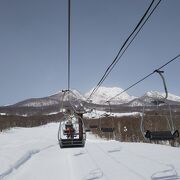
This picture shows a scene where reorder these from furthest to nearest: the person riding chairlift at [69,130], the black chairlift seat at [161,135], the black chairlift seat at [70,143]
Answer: the person riding chairlift at [69,130] < the black chairlift seat at [70,143] < the black chairlift seat at [161,135]

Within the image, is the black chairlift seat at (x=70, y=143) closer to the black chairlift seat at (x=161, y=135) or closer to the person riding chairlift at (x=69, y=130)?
the person riding chairlift at (x=69, y=130)

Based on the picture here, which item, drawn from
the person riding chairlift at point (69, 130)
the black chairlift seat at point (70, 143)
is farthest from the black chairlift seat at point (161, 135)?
the person riding chairlift at point (69, 130)

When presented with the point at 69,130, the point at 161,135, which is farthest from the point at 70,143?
the point at 161,135

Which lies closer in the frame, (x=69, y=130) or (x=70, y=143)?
(x=70, y=143)

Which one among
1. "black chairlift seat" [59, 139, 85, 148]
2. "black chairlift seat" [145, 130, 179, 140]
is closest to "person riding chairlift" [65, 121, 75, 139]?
"black chairlift seat" [59, 139, 85, 148]

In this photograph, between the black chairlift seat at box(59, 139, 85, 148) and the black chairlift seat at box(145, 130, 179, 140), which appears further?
the black chairlift seat at box(59, 139, 85, 148)

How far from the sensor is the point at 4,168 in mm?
19297

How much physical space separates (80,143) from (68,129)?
10.5 ft

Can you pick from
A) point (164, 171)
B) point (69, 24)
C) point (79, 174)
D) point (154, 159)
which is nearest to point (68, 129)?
point (79, 174)

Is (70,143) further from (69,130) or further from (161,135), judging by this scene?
(161,135)

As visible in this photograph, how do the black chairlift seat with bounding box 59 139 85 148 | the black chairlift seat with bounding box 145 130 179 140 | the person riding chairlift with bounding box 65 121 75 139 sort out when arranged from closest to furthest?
the black chairlift seat with bounding box 145 130 179 140 < the black chairlift seat with bounding box 59 139 85 148 < the person riding chairlift with bounding box 65 121 75 139

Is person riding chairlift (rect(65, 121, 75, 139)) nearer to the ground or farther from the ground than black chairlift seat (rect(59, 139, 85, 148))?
farther from the ground

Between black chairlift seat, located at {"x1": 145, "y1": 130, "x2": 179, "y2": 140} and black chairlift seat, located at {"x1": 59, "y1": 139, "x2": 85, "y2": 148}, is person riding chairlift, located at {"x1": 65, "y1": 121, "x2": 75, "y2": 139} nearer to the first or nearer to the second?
black chairlift seat, located at {"x1": 59, "y1": 139, "x2": 85, "y2": 148}

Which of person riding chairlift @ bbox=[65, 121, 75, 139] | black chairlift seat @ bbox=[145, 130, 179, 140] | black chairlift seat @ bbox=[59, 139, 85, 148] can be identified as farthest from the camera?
person riding chairlift @ bbox=[65, 121, 75, 139]
